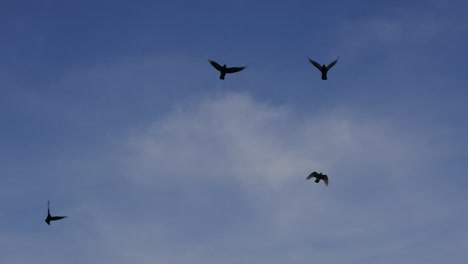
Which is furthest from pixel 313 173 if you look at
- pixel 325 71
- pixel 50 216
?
pixel 50 216

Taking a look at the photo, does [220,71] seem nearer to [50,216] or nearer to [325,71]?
[325,71]

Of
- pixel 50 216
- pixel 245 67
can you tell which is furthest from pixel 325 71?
pixel 50 216

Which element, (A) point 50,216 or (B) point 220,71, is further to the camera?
(A) point 50,216

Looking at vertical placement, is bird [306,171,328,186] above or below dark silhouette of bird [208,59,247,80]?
below

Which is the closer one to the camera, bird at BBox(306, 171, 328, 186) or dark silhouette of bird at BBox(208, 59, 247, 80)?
dark silhouette of bird at BBox(208, 59, 247, 80)

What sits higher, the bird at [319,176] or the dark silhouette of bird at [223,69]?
the dark silhouette of bird at [223,69]

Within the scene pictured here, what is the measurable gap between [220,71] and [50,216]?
2369 cm

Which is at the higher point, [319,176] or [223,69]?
[223,69]

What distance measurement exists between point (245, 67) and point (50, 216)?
84.6 feet

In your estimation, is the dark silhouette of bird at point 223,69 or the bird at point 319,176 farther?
the bird at point 319,176

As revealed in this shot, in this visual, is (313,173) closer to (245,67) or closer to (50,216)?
(245,67)

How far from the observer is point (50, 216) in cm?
8244

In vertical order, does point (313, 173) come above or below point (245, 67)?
below

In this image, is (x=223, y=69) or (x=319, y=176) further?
(x=319, y=176)
